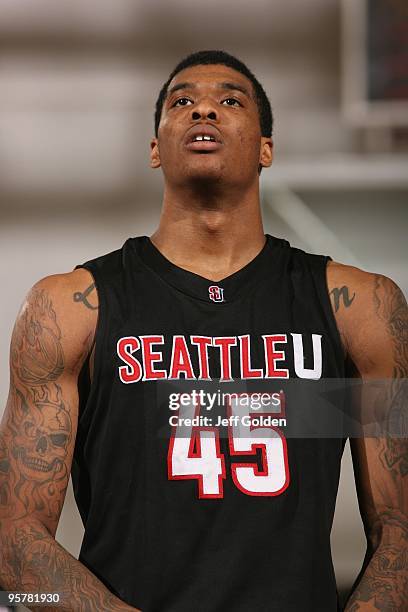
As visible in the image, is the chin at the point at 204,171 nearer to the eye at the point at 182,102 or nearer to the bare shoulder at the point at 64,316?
the eye at the point at 182,102

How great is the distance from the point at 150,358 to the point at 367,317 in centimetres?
37

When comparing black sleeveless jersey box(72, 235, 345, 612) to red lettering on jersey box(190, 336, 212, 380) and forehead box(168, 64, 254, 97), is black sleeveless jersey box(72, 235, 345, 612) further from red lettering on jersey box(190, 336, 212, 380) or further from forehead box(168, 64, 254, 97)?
forehead box(168, 64, 254, 97)

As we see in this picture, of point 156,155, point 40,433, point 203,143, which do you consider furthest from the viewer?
point 156,155

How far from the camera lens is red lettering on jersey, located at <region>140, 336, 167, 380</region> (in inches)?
62.1

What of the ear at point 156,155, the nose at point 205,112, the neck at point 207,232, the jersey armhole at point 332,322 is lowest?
the jersey armhole at point 332,322

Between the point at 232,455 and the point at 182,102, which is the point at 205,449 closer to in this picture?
the point at 232,455

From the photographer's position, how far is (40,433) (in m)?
1.55

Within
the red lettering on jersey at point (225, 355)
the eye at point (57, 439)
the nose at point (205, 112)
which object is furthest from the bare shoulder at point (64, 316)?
the nose at point (205, 112)

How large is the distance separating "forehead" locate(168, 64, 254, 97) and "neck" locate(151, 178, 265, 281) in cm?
21

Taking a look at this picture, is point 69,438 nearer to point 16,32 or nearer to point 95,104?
point 95,104

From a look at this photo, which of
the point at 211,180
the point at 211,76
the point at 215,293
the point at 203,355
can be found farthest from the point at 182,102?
the point at 203,355

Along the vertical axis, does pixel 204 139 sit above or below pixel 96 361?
above

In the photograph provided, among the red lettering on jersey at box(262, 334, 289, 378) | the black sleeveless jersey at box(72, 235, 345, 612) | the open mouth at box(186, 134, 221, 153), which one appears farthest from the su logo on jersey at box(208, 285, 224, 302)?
the open mouth at box(186, 134, 221, 153)

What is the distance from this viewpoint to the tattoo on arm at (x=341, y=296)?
64.4 inches
